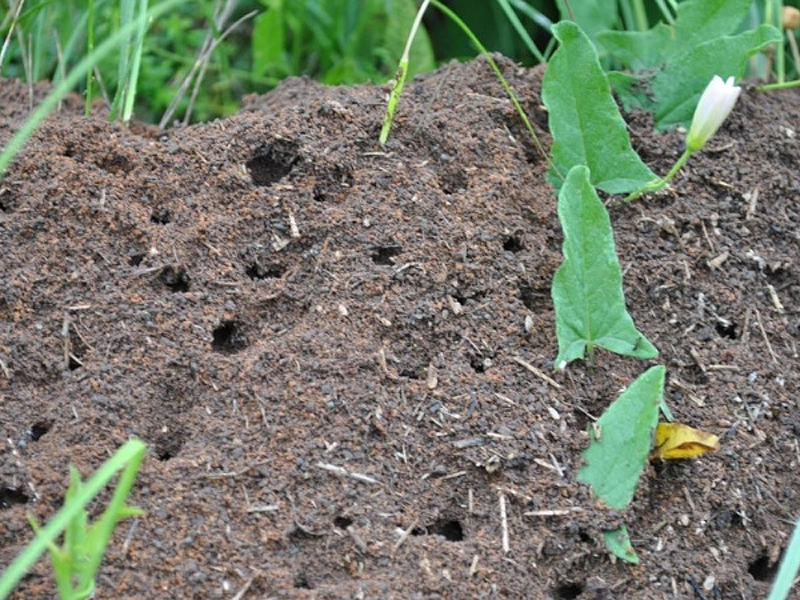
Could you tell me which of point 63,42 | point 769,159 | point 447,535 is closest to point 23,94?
point 63,42

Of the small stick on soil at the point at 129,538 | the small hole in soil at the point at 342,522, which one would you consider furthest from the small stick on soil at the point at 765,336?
the small stick on soil at the point at 129,538

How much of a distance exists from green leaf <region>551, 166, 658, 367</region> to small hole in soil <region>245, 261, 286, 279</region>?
0.40m

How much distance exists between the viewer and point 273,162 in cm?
168

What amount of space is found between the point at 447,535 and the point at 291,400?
269mm

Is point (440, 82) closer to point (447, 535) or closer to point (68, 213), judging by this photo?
point (68, 213)

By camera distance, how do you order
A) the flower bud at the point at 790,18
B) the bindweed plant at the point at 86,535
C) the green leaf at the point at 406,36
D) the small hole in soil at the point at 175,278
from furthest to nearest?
1. the green leaf at the point at 406,36
2. the flower bud at the point at 790,18
3. the small hole in soil at the point at 175,278
4. the bindweed plant at the point at 86,535

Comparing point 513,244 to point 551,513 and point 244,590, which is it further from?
point 244,590

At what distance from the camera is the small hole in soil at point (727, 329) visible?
5.45 ft

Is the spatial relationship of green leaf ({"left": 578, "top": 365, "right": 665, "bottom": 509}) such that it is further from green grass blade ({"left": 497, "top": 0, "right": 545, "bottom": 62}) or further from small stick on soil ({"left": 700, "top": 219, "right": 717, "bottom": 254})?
green grass blade ({"left": 497, "top": 0, "right": 545, "bottom": 62})

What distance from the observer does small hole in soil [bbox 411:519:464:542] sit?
1.41 m

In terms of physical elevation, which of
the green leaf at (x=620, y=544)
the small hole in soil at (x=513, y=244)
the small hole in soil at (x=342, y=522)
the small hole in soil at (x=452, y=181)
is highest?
the small hole in soil at (x=452, y=181)

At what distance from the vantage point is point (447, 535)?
1423 mm

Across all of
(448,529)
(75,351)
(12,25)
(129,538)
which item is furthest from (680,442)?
(12,25)

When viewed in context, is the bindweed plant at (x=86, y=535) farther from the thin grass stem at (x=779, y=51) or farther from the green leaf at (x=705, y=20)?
the thin grass stem at (x=779, y=51)
